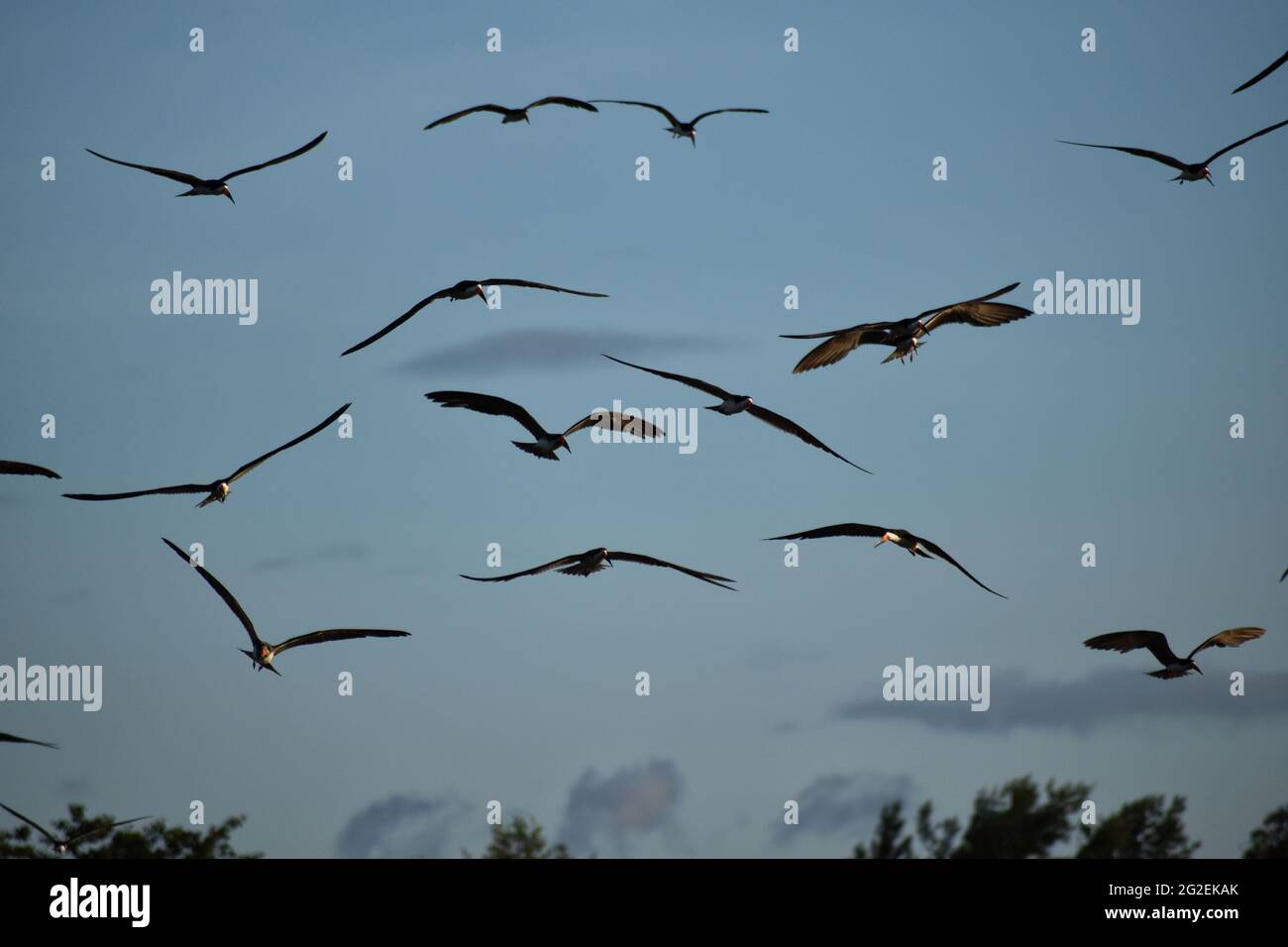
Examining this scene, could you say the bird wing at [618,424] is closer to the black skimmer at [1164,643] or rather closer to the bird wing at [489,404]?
the bird wing at [489,404]

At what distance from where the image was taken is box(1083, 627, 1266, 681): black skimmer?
41031 millimetres

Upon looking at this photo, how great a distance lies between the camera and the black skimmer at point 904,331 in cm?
3912

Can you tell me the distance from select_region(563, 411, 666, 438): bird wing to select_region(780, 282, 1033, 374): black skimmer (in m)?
3.19

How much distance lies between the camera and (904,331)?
129 feet

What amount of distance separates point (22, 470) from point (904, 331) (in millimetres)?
18283

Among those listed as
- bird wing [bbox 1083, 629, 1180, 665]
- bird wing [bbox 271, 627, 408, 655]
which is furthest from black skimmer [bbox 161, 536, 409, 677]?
bird wing [bbox 1083, 629, 1180, 665]

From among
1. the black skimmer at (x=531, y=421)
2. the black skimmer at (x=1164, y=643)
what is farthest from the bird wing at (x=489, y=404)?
the black skimmer at (x=1164, y=643)

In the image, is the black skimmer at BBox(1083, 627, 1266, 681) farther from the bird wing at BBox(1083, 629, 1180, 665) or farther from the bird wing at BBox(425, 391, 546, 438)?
the bird wing at BBox(425, 391, 546, 438)

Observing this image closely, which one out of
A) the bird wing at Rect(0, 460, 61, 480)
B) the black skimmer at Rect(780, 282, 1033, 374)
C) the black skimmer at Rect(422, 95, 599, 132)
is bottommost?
the bird wing at Rect(0, 460, 61, 480)
